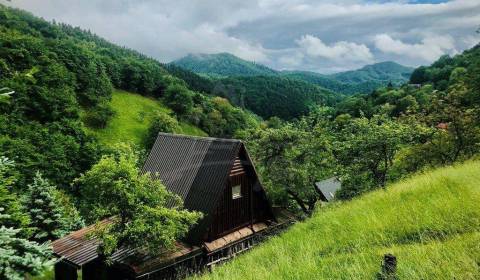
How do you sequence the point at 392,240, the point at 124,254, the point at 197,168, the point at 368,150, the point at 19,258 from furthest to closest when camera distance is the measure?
the point at 368,150 < the point at 197,168 < the point at 124,254 < the point at 392,240 < the point at 19,258

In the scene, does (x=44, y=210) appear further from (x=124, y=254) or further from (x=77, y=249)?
(x=124, y=254)

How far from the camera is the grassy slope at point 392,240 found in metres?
6.30

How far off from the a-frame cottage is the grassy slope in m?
8.37

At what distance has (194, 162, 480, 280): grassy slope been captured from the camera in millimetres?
6305

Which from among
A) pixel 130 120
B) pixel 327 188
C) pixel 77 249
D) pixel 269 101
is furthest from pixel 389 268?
pixel 269 101

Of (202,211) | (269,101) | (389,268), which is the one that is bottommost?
(202,211)

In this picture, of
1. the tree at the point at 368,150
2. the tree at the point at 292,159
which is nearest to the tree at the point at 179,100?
the tree at the point at 292,159

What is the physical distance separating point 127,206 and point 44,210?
1484 cm

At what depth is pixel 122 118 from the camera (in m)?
83.6

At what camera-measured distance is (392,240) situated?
885cm

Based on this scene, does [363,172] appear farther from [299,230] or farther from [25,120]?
[25,120]

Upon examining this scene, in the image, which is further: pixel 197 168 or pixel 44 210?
pixel 44 210

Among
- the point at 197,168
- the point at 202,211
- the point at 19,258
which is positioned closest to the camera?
the point at 19,258

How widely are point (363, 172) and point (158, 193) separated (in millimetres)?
15635
